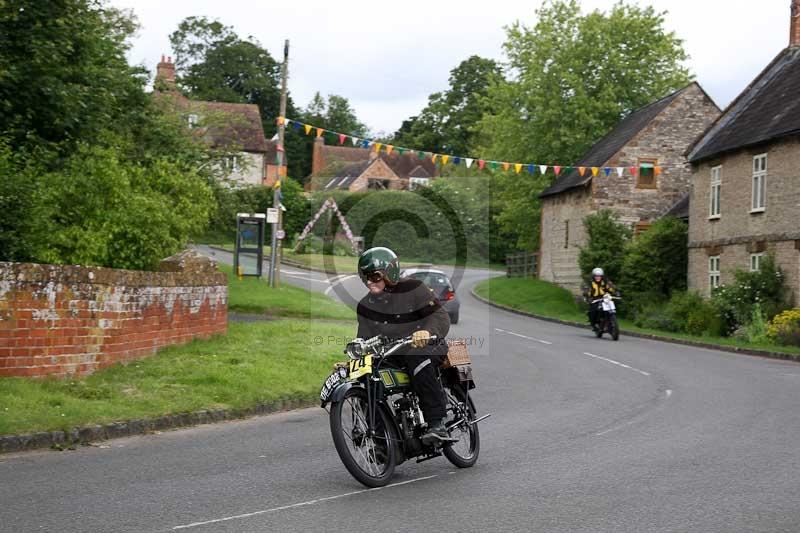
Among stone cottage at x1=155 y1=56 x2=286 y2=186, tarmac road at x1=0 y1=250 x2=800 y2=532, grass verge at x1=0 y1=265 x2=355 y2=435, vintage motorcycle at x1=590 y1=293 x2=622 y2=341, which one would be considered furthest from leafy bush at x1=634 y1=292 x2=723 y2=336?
tarmac road at x1=0 y1=250 x2=800 y2=532

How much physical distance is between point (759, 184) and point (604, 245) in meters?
10.5

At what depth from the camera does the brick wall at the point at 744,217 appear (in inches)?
1129

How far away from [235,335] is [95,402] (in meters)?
6.36

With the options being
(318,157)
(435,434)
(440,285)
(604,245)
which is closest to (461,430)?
(435,434)

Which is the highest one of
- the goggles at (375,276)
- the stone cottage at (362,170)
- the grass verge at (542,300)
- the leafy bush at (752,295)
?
the stone cottage at (362,170)

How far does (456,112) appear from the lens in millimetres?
92375

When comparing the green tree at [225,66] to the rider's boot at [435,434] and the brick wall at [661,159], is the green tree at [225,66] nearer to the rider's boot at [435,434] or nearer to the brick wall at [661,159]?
the brick wall at [661,159]

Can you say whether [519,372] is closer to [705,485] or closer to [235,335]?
[235,335]

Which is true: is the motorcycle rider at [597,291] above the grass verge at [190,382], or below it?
above

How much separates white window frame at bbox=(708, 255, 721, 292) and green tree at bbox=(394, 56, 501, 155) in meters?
57.2

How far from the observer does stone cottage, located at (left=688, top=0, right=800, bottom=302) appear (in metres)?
29.0

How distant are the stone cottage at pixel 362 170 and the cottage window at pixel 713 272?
54738 millimetres

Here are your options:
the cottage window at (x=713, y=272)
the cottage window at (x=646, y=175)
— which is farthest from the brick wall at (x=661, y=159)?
the cottage window at (x=713, y=272)

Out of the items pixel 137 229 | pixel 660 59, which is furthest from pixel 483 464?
pixel 660 59
